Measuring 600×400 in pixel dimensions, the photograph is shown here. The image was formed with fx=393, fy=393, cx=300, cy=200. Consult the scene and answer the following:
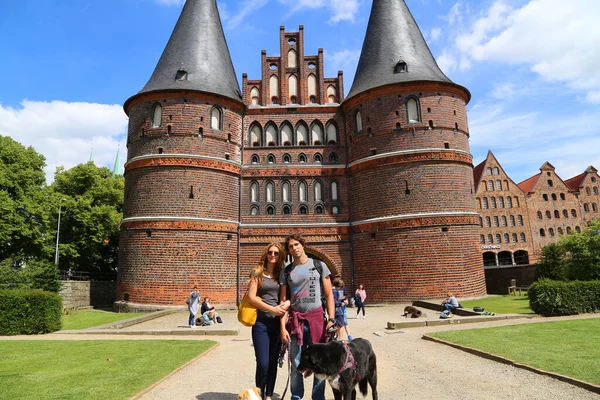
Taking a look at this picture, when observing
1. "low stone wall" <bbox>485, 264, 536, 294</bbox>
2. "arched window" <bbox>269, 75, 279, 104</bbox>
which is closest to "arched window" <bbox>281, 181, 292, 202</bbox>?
"arched window" <bbox>269, 75, 279, 104</bbox>

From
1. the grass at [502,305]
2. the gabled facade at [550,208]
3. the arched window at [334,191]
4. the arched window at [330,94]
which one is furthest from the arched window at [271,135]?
the gabled facade at [550,208]

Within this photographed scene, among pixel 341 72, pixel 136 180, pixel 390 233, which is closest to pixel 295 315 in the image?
pixel 390 233

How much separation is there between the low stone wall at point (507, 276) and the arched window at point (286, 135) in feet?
52.0

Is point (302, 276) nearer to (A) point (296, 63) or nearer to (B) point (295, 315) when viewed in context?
(B) point (295, 315)

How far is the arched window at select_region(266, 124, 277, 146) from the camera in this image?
2181cm

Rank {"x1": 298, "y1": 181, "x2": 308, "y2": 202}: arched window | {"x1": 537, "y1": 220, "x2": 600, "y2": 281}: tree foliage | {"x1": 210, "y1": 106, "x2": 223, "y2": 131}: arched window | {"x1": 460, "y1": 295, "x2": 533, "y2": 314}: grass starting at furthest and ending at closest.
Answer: {"x1": 298, "y1": 181, "x2": 308, "y2": 202}: arched window
{"x1": 210, "y1": 106, "x2": 223, "y2": 131}: arched window
{"x1": 537, "y1": 220, "x2": 600, "y2": 281}: tree foliage
{"x1": 460, "y1": 295, "x2": 533, "y2": 314}: grass

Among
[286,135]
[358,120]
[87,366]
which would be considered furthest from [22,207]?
[87,366]

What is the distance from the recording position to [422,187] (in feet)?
61.6

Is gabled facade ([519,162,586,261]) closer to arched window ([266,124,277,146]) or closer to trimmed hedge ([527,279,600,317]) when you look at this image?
trimmed hedge ([527,279,600,317])

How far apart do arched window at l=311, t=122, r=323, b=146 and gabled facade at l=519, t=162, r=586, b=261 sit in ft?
102

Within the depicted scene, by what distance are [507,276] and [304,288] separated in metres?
24.6

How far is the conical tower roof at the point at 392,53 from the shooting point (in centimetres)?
2020

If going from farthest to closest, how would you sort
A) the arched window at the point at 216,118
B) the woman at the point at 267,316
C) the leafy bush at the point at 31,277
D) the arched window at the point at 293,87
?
1. the arched window at the point at 293,87
2. the arched window at the point at 216,118
3. the leafy bush at the point at 31,277
4. the woman at the point at 267,316

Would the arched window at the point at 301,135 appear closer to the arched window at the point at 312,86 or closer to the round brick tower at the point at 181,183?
the arched window at the point at 312,86
